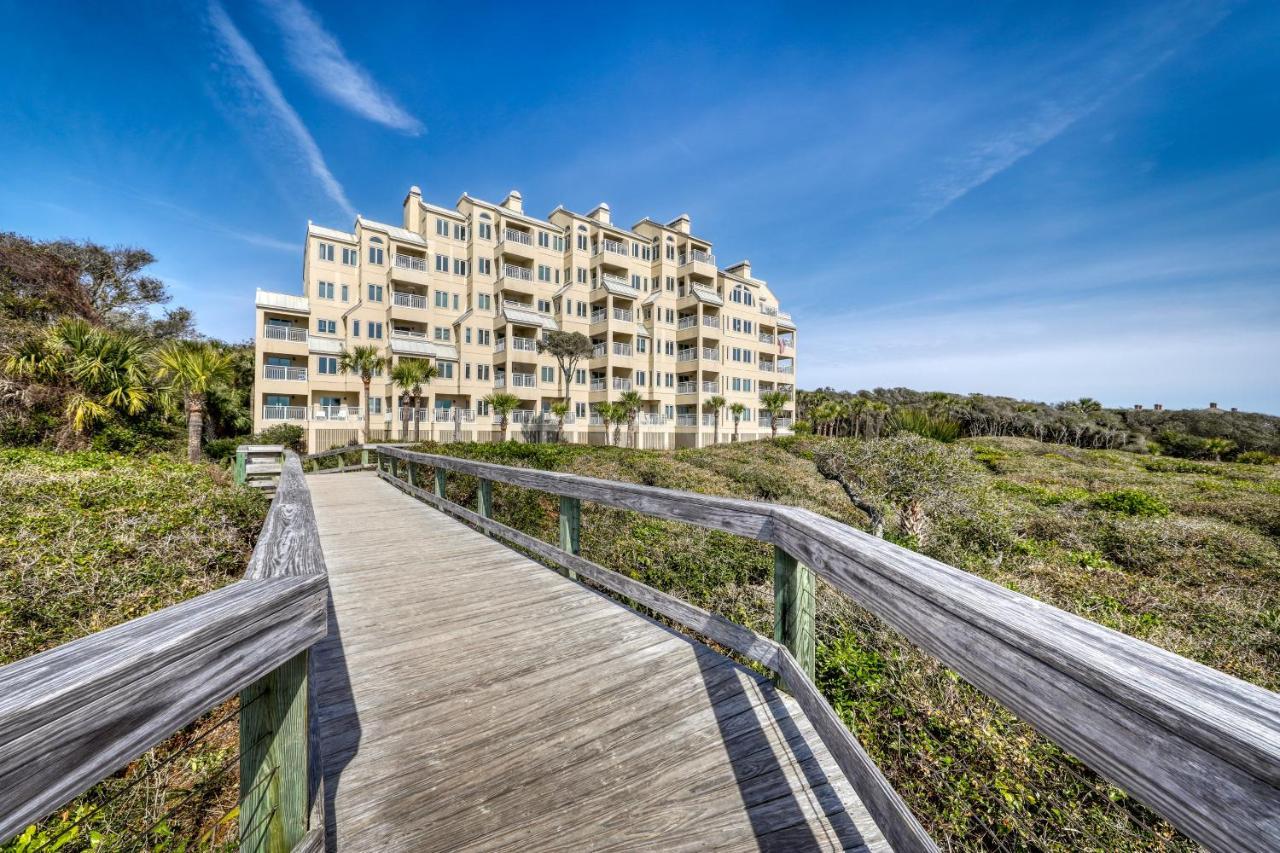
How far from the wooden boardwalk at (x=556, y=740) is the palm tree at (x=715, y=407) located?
117 ft

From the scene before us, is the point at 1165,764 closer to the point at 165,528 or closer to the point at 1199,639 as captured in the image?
the point at 1199,639

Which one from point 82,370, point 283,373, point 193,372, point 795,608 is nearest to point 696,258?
point 283,373

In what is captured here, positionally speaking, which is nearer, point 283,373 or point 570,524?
point 570,524

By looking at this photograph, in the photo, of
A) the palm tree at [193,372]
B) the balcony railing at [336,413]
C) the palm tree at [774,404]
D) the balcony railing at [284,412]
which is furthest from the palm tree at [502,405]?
the palm tree at [774,404]

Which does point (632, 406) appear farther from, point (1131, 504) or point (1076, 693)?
point (1076, 693)

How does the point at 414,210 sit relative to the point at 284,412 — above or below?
above

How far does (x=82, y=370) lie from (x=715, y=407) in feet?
108

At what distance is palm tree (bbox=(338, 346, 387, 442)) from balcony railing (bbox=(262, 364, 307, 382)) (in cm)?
187

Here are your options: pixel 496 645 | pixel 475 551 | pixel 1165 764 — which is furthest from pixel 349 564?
pixel 1165 764

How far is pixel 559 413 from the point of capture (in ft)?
112

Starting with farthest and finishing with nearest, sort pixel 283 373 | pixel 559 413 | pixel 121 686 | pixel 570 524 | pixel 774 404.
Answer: pixel 774 404
pixel 559 413
pixel 283 373
pixel 570 524
pixel 121 686

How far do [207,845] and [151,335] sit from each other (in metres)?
41.4

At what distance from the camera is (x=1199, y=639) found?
16.3 feet

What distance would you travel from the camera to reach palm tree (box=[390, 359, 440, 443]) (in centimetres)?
2761
